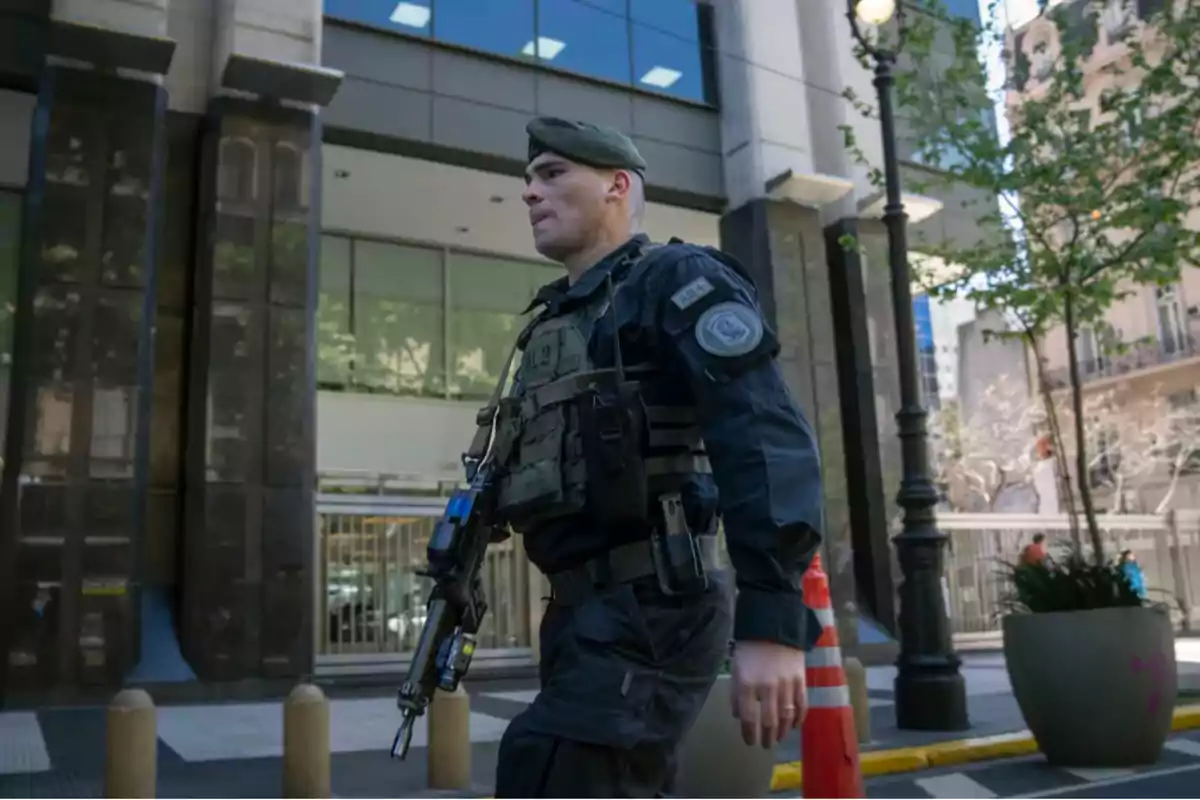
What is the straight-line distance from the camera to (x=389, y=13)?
1448cm

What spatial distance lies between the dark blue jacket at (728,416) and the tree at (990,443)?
104 feet

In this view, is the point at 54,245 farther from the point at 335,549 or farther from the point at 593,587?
the point at 593,587

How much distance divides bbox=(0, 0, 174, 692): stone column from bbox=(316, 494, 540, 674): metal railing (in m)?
4.41

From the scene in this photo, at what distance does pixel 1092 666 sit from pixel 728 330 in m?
5.30

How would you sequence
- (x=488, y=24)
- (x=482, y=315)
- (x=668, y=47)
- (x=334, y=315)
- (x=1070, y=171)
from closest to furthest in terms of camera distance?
(x=1070, y=171)
(x=488, y=24)
(x=668, y=47)
(x=334, y=315)
(x=482, y=315)

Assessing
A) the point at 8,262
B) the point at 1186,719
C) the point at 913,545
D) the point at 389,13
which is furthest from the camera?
the point at 8,262

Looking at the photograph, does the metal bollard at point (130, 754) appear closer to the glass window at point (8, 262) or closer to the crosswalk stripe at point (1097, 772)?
the crosswalk stripe at point (1097, 772)

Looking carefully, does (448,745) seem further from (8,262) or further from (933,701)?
(8,262)

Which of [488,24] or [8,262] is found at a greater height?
[488,24]

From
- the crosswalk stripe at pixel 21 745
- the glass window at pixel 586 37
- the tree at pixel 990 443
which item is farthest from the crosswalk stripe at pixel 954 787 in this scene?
the tree at pixel 990 443

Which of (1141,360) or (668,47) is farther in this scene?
(1141,360)

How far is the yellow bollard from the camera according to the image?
559 centimetres

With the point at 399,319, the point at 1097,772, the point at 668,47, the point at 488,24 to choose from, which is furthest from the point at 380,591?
the point at 1097,772

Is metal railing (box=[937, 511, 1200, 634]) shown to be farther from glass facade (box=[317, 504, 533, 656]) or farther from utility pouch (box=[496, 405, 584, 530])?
utility pouch (box=[496, 405, 584, 530])
